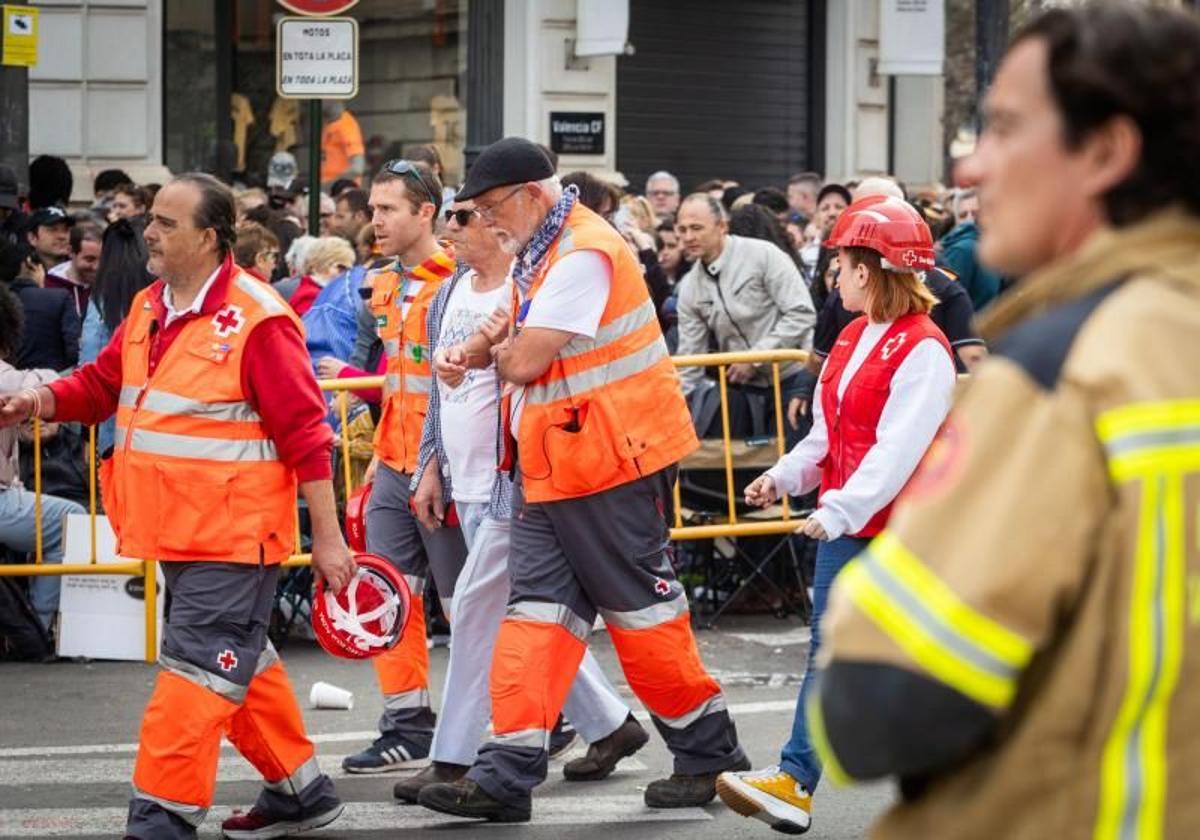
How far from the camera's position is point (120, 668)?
32.5 ft

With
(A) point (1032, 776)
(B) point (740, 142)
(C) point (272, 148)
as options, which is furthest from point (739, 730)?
(B) point (740, 142)

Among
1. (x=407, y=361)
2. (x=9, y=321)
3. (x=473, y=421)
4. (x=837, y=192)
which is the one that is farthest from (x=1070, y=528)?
(x=837, y=192)

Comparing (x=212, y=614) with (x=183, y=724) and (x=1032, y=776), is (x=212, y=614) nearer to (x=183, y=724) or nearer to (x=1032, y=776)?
(x=183, y=724)

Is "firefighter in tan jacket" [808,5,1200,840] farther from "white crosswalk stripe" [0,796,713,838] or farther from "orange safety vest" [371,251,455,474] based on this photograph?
"orange safety vest" [371,251,455,474]

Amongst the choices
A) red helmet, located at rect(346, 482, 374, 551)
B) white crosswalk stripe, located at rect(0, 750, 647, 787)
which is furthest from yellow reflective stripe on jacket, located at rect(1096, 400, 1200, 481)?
red helmet, located at rect(346, 482, 374, 551)

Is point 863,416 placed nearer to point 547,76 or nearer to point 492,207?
point 492,207

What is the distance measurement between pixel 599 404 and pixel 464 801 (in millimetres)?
1246

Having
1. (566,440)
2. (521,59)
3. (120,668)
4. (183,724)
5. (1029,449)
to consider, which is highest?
(521,59)

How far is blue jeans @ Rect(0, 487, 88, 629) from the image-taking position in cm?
1021

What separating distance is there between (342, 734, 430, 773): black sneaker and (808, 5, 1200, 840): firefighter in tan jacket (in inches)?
210

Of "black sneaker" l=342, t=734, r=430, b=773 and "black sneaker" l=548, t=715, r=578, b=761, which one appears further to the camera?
"black sneaker" l=548, t=715, r=578, b=761

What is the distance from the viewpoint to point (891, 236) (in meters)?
6.21

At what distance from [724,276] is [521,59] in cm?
930

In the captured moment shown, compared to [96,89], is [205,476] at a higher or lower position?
lower
